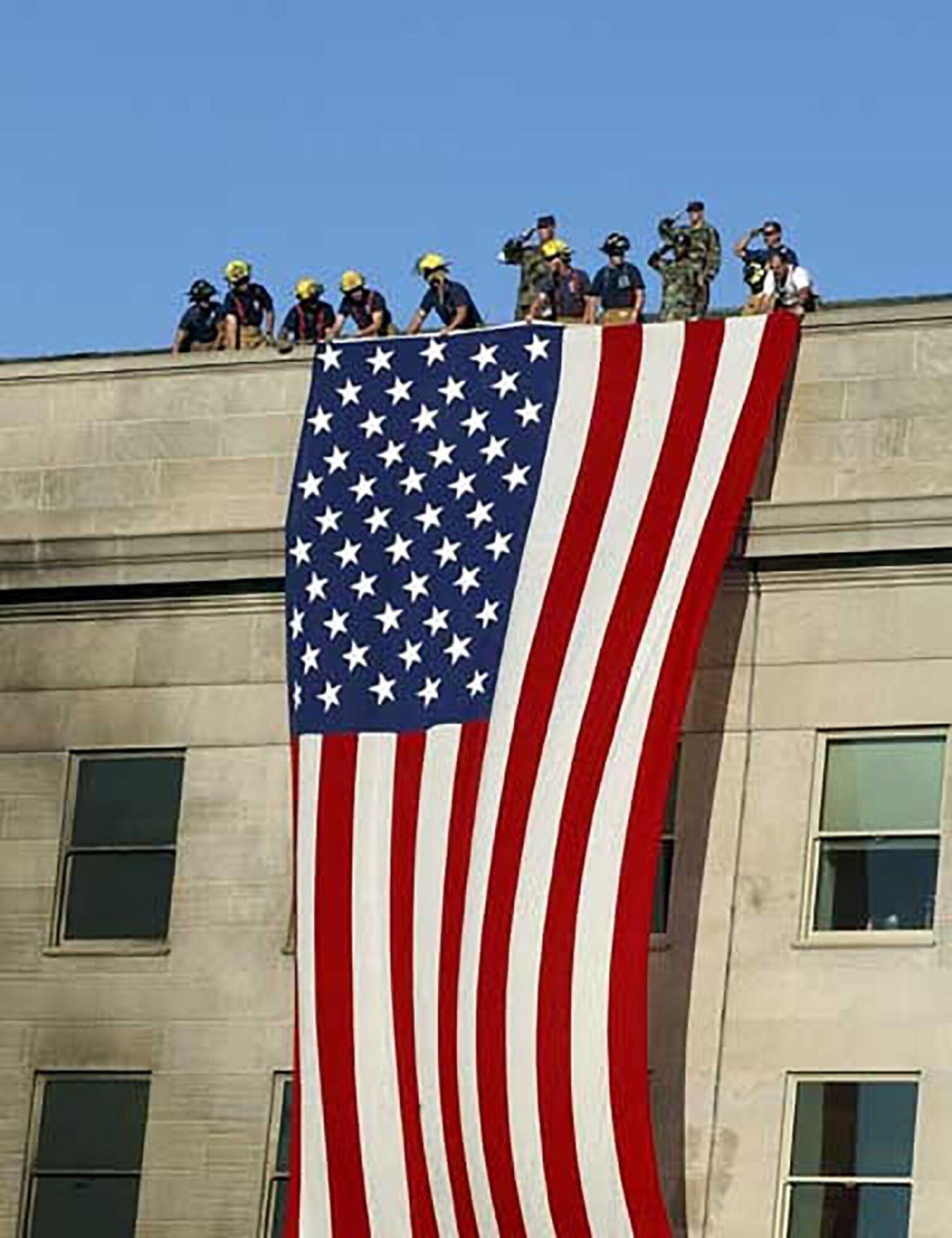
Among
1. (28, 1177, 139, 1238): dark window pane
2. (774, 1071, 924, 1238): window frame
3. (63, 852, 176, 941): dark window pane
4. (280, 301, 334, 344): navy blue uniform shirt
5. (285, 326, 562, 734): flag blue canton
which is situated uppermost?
(280, 301, 334, 344): navy blue uniform shirt

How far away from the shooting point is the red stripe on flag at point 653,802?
43125 millimetres

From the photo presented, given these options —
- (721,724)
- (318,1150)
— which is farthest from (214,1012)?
(721,724)

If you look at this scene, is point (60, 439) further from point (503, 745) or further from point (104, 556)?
point (503, 745)

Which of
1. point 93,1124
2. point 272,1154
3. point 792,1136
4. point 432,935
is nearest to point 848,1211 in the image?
point 792,1136

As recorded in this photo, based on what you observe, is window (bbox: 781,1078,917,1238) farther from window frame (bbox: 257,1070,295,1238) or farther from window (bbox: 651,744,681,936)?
window frame (bbox: 257,1070,295,1238)

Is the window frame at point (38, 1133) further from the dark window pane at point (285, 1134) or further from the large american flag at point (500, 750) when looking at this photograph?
the large american flag at point (500, 750)

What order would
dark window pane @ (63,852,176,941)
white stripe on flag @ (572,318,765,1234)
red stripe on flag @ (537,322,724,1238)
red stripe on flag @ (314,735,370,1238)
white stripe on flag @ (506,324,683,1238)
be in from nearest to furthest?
white stripe on flag @ (572,318,765,1234) < red stripe on flag @ (537,322,724,1238) < white stripe on flag @ (506,324,683,1238) < red stripe on flag @ (314,735,370,1238) < dark window pane @ (63,852,176,941)

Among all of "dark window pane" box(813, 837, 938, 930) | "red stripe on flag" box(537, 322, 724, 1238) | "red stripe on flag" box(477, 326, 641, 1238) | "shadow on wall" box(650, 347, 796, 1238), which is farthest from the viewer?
"dark window pane" box(813, 837, 938, 930)

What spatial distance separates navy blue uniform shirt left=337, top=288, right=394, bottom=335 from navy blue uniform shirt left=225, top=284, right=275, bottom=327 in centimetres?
144

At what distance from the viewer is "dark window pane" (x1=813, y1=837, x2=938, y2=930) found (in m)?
43.9

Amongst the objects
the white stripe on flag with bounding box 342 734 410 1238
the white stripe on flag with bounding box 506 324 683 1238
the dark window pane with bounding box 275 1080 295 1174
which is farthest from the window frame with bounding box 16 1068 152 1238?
the white stripe on flag with bounding box 506 324 683 1238

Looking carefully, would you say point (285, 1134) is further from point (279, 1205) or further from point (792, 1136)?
point (792, 1136)

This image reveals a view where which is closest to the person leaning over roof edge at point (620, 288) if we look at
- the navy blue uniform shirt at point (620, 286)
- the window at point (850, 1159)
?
the navy blue uniform shirt at point (620, 286)

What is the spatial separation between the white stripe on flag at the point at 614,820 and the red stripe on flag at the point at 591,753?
0.07 metres
